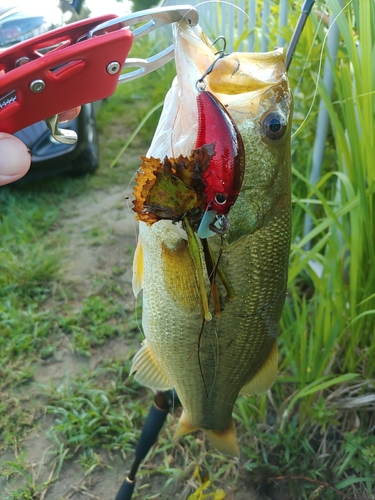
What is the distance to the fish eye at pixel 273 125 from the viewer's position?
3.04 ft

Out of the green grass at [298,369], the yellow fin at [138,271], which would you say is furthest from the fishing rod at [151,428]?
the yellow fin at [138,271]

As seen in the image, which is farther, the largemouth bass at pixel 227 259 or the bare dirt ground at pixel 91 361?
the bare dirt ground at pixel 91 361

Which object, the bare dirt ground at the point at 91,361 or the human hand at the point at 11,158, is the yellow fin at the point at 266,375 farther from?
the human hand at the point at 11,158

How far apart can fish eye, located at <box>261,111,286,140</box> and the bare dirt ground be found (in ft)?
2.05

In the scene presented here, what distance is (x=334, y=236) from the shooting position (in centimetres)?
183

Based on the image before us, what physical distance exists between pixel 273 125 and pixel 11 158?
512mm

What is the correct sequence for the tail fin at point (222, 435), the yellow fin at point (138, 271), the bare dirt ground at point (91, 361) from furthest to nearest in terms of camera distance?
the bare dirt ground at point (91, 361) → the tail fin at point (222, 435) → the yellow fin at point (138, 271)

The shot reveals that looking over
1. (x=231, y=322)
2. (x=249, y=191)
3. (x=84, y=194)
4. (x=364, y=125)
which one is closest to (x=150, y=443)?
(x=231, y=322)

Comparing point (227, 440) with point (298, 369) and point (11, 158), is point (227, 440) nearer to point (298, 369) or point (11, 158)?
point (298, 369)

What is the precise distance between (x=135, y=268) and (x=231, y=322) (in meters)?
0.30

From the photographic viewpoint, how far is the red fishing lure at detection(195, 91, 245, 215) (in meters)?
0.77

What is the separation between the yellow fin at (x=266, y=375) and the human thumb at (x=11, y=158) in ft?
2.65

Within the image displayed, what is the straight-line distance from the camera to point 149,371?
4.41 feet

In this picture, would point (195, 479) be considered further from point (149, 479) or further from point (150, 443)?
point (150, 443)
